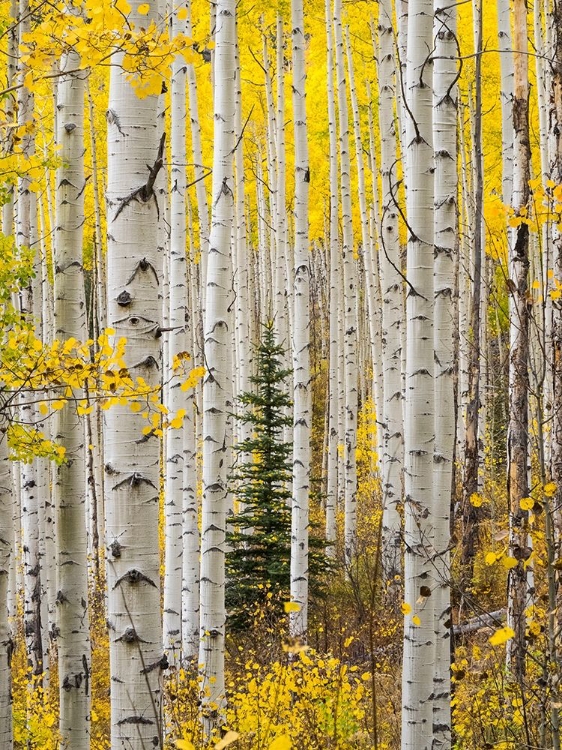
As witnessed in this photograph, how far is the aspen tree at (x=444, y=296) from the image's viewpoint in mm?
3344

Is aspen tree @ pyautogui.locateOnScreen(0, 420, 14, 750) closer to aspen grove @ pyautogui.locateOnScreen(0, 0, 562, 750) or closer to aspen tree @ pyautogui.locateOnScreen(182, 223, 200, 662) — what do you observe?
aspen grove @ pyautogui.locateOnScreen(0, 0, 562, 750)

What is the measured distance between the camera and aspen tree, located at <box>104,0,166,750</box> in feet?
7.11

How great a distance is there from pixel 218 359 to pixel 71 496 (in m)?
1.29

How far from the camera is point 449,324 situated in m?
3.56

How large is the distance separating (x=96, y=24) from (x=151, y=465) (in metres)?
1.29

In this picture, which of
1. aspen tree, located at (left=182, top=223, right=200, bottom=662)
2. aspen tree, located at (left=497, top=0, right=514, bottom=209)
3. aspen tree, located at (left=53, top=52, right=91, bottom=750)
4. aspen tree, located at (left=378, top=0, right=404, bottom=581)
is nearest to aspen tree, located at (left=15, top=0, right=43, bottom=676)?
aspen tree, located at (left=53, top=52, right=91, bottom=750)

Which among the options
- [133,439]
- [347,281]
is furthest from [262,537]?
[133,439]

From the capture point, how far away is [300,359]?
7070 millimetres

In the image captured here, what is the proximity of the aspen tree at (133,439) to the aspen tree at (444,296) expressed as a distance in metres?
1.51

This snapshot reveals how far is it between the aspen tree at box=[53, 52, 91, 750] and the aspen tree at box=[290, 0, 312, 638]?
3246mm

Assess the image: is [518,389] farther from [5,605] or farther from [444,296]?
[5,605]

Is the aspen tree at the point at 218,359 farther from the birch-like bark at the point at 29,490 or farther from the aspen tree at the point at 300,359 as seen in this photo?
the aspen tree at the point at 300,359

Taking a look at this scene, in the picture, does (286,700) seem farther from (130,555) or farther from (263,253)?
(263,253)

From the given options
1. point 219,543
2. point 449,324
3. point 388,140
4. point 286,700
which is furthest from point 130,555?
point 388,140
